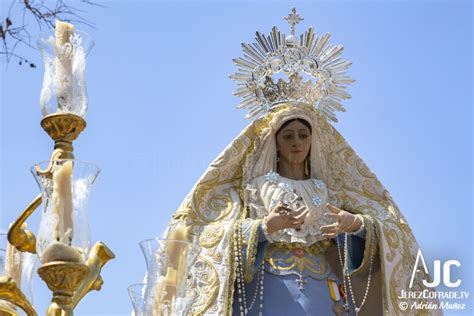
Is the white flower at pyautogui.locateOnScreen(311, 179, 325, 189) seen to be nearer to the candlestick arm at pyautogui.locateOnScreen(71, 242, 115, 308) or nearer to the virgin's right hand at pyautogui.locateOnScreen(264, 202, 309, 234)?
the virgin's right hand at pyautogui.locateOnScreen(264, 202, 309, 234)

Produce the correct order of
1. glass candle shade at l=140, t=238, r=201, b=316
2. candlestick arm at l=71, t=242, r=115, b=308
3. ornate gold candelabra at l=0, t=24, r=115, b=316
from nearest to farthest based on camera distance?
ornate gold candelabra at l=0, t=24, r=115, b=316, candlestick arm at l=71, t=242, r=115, b=308, glass candle shade at l=140, t=238, r=201, b=316

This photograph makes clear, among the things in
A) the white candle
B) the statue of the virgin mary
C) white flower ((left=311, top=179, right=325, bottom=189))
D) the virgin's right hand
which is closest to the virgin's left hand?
the statue of the virgin mary

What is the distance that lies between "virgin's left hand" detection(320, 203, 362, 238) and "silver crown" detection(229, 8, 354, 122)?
3.16 feet

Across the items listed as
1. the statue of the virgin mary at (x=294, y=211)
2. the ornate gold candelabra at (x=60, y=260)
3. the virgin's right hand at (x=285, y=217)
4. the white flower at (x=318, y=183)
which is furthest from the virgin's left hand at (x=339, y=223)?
the ornate gold candelabra at (x=60, y=260)

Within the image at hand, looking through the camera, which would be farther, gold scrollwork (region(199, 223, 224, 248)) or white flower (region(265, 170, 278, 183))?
white flower (region(265, 170, 278, 183))

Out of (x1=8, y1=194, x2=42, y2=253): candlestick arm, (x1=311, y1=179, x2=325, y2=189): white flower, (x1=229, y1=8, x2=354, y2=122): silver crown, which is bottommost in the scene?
(x1=8, y1=194, x2=42, y2=253): candlestick arm

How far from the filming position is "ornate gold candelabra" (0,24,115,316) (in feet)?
12.0

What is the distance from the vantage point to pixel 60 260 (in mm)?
3643

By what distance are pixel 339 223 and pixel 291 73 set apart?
4.07 feet

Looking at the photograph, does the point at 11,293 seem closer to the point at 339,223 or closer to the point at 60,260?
the point at 60,260

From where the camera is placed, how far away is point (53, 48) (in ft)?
13.8

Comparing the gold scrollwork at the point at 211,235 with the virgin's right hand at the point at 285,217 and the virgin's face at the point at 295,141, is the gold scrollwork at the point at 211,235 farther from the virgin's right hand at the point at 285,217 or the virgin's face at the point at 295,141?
the virgin's face at the point at 295,141

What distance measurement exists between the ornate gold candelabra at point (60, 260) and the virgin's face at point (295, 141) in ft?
9.66

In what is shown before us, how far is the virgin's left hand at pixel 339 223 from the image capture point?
6441 mm
